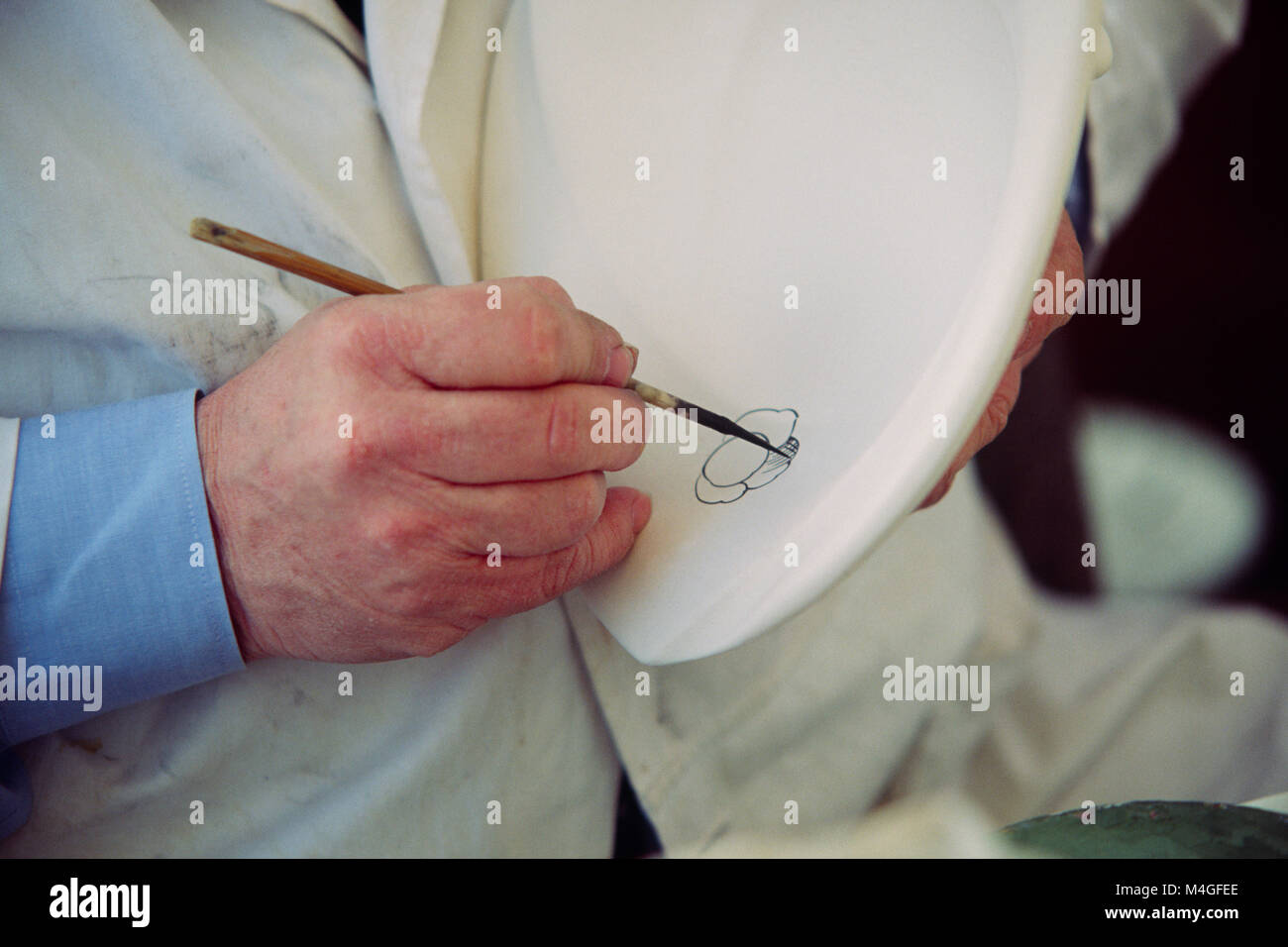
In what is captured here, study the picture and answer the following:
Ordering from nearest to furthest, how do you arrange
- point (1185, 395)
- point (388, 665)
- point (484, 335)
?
point (484, 335), point (388, 665), point (1185, 395)

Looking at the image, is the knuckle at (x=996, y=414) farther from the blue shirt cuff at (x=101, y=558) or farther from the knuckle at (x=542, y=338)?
the blue shirt cuff at (x=101, y=558)

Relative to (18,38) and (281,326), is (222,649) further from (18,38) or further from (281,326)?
(18,38)

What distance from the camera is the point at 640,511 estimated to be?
1.42 ft

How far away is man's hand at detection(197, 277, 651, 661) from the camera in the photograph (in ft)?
1.21

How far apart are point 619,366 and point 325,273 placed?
129 mm

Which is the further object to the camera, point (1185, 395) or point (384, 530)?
point (1185, 395)

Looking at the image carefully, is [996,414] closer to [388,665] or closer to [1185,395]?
[388,665]

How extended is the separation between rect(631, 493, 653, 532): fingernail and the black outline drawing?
24 millimetres

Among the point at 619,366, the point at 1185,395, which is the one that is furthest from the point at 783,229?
the point at 1185,395

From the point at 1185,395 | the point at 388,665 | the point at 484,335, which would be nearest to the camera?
the point at 484,335

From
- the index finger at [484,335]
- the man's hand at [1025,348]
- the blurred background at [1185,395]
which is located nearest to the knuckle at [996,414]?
the man's hand at [1025,348]

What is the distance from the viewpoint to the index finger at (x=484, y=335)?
0.36 m

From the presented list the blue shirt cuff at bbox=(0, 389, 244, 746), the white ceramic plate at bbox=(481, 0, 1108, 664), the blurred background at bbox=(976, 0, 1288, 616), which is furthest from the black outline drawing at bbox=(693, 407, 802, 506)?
the blurred background at bbox=(976, 0, 1288, 616)

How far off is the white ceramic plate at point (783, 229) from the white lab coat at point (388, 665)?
7 centimetres
